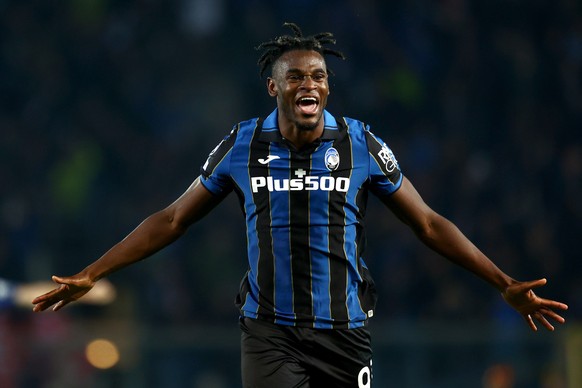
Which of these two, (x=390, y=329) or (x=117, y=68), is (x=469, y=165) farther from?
(x=117, y=68)

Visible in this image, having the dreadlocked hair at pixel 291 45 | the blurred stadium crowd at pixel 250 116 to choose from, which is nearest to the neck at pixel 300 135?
the dreadlocked hair at pixel 291 45

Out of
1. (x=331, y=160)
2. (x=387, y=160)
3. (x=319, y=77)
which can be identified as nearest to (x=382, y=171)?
(x=387, y=160)

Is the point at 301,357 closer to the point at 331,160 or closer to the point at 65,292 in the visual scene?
the point at 331,160

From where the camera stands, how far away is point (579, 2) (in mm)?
12125

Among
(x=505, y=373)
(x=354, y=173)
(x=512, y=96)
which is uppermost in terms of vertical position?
(x=512, y=96)

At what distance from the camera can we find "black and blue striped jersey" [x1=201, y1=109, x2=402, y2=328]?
15.4 feet

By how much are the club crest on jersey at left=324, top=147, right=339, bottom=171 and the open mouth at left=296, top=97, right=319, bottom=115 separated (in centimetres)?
18

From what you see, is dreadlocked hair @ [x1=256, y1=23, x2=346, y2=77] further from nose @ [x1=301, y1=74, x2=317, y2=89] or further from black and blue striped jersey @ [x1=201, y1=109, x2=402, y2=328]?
black and blue striped jersey @ [x1=201, y1=109, x2=402, y2=328]

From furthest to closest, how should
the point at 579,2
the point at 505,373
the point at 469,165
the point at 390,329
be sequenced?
the point at 579,2
the point at 469,165
the point at 390,329
the point at 505,373

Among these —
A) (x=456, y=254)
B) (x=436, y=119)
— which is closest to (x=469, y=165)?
(x=436, y=119)

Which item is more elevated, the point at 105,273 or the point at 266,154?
the point at 266,154

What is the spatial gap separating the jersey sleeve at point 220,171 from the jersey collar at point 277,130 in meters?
0.13

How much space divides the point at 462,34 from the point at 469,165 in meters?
1.62

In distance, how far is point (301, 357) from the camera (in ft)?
15.5
